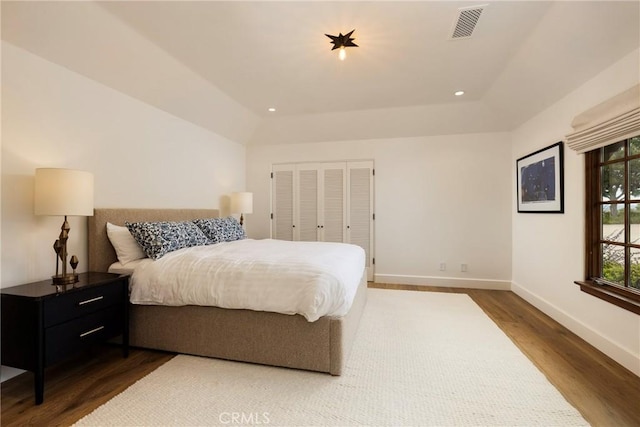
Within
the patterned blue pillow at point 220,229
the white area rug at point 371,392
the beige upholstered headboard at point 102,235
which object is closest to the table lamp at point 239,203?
the patterned blue pillow at point 220,229

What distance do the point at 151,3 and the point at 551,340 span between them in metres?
4.24

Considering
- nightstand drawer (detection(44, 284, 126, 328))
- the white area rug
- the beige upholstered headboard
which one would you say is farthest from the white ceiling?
the white area rug

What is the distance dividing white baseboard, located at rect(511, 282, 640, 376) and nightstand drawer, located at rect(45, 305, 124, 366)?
3835 millimetres

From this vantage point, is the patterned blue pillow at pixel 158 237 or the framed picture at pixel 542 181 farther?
the framed picture at pixel 542 181

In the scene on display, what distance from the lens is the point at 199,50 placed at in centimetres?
256

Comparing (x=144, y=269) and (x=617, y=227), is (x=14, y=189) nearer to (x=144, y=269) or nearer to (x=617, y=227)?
(x=144, y=269)

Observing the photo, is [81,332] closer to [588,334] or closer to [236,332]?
[236,332]

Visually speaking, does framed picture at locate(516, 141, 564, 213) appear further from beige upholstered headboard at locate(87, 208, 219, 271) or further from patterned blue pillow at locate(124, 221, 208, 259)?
beige upholstered headboard at locate(87, 208, 219, 271)

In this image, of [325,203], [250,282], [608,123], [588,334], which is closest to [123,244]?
[250,282]

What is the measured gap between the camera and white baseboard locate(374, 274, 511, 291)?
4230mm

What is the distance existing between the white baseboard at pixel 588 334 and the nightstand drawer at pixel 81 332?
3.83 metres

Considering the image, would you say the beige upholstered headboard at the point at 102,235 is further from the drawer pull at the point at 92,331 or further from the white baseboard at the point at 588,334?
the white baseboard at the point at 588,334

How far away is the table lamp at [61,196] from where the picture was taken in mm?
1943

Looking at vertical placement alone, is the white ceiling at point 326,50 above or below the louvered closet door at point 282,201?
above
